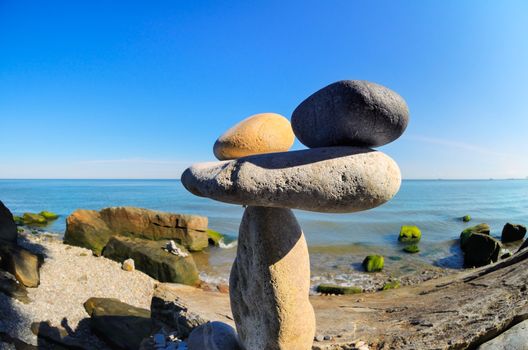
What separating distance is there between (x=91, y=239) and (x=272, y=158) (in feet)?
29.9

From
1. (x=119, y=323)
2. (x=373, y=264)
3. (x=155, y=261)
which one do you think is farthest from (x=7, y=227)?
(x=373, y=264)

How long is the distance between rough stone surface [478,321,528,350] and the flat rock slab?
6 centimetres

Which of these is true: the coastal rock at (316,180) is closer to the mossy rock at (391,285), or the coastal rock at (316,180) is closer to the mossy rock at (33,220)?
the mossy rock at (391,285)

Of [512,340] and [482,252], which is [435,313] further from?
[482,252]

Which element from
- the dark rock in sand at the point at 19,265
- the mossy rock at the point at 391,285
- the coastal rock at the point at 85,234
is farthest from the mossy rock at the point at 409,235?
the dark rock in sand at the point at 19,265

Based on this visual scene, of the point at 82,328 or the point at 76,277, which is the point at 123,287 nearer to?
the point at 76,277

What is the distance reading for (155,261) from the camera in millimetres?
7137

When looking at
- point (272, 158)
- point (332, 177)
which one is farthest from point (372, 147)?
point (272, 158)

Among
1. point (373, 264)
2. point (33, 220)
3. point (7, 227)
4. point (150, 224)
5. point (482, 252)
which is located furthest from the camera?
point (33, 220)

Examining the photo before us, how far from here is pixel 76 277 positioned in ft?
19.7

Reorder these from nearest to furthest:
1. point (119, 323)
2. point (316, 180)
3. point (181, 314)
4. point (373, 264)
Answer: point (316, 180)
point (181, 314)
point (119, 323)
point (373, 264)

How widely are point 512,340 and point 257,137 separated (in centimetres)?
315

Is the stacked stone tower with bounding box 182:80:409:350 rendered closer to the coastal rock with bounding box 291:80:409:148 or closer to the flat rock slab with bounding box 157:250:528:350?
the coastal rock with bounding box 291:80:409:148

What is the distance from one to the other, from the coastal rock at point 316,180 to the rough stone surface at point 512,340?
230 centimetres
